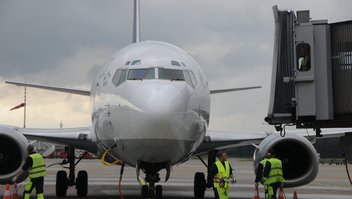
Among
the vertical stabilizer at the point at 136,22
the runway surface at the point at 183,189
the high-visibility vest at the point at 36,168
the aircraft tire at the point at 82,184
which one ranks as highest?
the vertical stabilizer at the point at 136,22

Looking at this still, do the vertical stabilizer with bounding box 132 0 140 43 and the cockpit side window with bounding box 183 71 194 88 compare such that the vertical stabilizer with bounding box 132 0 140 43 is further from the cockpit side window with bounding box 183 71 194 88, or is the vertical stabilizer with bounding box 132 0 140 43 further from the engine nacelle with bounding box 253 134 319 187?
the cockpit side window with bounding box 183 71 194 88

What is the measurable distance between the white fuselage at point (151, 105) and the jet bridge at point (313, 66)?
6.11 feet

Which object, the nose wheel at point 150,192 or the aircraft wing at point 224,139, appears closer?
the nose wheel at point 150,192

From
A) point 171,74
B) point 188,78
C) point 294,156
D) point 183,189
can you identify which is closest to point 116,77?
point 171,74

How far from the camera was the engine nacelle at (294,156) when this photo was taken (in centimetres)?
1381

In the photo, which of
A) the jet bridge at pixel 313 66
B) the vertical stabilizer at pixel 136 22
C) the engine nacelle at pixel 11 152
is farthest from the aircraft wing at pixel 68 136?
the jet bridge at pixel 313 66

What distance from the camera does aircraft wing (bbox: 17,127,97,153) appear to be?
47.4 feet

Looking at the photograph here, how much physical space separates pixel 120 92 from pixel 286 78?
3366 mm

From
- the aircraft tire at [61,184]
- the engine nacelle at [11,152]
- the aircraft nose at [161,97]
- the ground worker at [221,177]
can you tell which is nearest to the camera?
the aircraft nose at [161,97]

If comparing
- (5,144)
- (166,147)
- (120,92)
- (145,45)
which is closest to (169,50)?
(145,45)

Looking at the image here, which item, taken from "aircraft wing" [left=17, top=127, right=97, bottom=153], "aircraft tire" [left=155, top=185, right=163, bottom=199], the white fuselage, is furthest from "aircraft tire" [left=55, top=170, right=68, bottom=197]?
"aircraft tire" [left=155, top=185, right=163, bottom=199]

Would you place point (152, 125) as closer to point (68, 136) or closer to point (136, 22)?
point (68, 136)

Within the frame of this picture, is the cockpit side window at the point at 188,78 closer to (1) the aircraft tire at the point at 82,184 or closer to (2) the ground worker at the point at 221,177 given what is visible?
(2) the ground worker at the point at 221,177

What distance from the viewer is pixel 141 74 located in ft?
36.4
